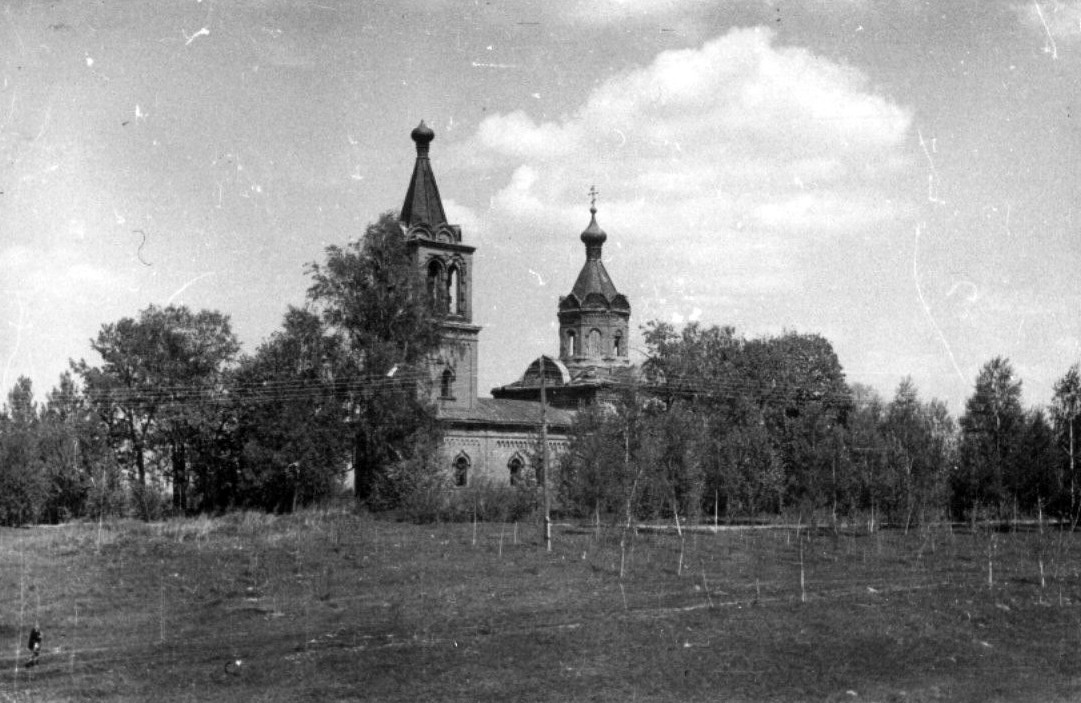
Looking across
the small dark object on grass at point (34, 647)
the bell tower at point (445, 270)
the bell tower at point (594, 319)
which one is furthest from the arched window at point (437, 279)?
the small dark object on grass at point (34, 647)

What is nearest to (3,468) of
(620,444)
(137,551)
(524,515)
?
(137,551)

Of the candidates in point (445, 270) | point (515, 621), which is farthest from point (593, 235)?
point (515, 621)

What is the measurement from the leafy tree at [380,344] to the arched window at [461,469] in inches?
274

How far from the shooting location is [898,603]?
2220 centimetres

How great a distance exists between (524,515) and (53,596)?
21301 millimetres

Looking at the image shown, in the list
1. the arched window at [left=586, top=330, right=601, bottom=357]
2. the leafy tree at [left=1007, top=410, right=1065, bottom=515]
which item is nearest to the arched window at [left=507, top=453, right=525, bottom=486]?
the arched window at [left=586, top=330, right=601, bottom=357]

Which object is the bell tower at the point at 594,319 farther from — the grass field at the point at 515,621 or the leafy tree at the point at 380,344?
the grass field at the point at 515,621

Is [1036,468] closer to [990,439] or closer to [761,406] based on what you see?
[990,439]

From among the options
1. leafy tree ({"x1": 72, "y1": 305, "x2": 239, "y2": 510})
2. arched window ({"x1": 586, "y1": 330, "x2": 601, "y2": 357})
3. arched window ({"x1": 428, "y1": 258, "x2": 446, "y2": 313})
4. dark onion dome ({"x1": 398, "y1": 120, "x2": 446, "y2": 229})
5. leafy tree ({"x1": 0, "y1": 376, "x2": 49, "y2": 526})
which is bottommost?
leafy tree ({"x1": 0, "y1": 376, "x2": 49, "y2": 526})

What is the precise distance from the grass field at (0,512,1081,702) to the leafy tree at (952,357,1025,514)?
980 cm

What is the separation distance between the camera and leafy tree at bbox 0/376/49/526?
36.3 metres

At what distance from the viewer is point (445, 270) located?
49.1 metres

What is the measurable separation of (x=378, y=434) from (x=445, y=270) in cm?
1140

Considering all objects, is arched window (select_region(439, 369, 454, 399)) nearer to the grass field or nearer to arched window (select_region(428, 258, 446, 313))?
arched window (select_region(428, 258, 446, 313))
